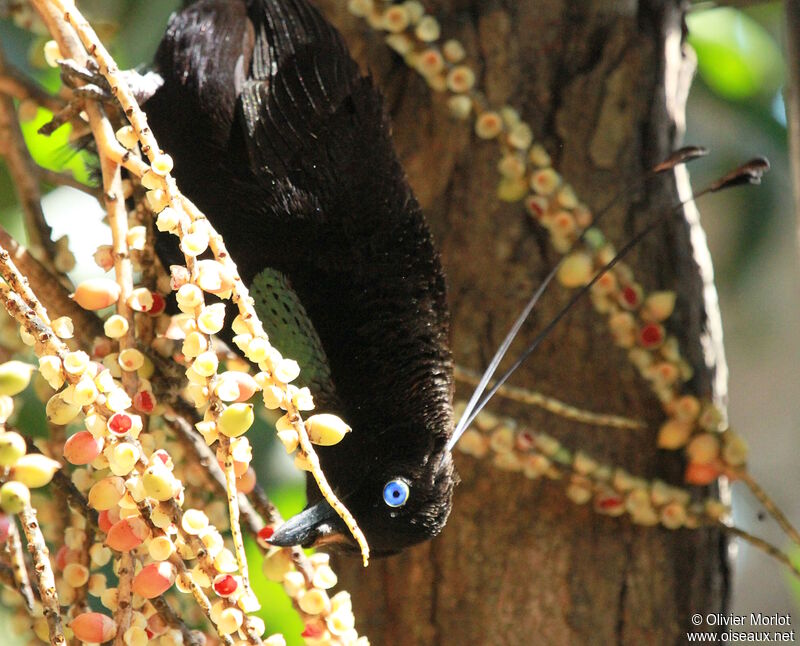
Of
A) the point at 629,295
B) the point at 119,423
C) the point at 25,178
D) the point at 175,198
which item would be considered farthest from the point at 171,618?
the point at 629,295

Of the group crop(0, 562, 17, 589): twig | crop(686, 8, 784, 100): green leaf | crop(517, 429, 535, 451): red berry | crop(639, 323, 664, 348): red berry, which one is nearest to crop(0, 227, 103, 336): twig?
crop(0, 562, 17, 589): twig

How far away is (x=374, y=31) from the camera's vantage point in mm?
1089

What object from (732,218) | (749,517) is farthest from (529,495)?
(749,517)

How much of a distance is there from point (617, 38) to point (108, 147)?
677 millimetres

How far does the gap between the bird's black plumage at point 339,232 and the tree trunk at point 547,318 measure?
26cm

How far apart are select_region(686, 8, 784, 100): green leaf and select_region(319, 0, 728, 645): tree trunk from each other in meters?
0.52

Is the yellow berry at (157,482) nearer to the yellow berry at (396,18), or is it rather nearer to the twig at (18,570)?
the twig at (18,570)

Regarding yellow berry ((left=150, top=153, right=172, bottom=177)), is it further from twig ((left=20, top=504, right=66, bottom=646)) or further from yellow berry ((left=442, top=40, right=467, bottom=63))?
yellow berry ((left=442, top=40, right=467, bottom=63))

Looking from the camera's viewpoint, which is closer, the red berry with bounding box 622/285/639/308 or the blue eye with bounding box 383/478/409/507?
the blue eye with bounding box 383/478/409/507

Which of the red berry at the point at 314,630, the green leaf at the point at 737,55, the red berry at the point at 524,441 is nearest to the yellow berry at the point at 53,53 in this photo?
the red berry at the point at 314,630

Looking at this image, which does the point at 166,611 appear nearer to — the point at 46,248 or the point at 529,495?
the point at 46,248

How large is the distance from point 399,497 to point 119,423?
0.87 ft

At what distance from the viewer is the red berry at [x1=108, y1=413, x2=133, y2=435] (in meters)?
0.50

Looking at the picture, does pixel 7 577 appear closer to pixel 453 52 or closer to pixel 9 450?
pixel 9 450
